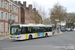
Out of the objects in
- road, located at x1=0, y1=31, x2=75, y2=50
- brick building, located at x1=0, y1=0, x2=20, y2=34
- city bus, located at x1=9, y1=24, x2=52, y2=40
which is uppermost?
brick building, located at x1=0, y1=0, x2=20, y2=34

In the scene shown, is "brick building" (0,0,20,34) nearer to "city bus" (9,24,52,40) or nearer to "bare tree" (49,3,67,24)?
"city bus" (9,24,52,40)

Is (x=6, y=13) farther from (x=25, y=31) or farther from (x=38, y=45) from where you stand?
(x=38, y=45)

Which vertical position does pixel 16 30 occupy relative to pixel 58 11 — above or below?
below

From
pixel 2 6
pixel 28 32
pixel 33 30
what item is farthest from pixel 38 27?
pixel 2 6

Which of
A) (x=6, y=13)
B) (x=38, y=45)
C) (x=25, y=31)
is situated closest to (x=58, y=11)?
(x=6, y=13)

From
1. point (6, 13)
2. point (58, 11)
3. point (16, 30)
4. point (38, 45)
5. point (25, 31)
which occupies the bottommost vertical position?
point (38, 45)

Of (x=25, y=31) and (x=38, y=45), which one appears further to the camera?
(x=25, y=31)

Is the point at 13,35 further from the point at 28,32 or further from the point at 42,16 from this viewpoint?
the point at 42,16

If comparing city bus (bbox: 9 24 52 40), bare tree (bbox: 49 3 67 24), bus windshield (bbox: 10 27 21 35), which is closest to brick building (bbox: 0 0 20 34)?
city bus (bbox: 9 24 52 40)

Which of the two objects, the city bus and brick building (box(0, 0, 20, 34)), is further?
brick building (box(0, 0, 20, 34))

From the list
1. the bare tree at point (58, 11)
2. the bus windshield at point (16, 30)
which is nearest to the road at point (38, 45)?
the bus windshield at point (16, 30)

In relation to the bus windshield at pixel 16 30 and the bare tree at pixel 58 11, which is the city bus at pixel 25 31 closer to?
the bus windshield at pixel 16 30

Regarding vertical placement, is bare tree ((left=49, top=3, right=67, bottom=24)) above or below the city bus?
above

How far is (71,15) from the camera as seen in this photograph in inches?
3007
